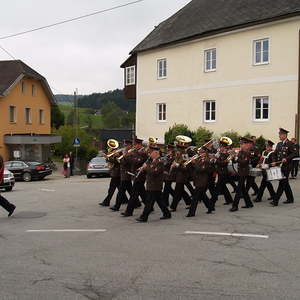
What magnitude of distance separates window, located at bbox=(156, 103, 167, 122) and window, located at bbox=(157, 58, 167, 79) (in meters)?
1.89

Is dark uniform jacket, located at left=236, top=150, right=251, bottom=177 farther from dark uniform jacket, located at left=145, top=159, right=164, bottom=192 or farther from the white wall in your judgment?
the white wall

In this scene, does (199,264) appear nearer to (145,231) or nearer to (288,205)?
(145,231)

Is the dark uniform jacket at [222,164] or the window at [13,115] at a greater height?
the window at [13,115]

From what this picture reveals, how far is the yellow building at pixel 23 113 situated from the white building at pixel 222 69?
12617 mm

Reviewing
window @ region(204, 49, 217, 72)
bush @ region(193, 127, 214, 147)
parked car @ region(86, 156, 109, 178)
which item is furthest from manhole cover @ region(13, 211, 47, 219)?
window @ region(204, 49, 217, 72)

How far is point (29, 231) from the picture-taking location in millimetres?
9648

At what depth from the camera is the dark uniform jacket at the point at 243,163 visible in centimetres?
1169

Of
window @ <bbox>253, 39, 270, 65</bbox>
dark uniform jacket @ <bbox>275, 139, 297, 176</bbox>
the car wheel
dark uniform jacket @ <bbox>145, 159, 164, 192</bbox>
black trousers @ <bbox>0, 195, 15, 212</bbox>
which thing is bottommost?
the car wheel

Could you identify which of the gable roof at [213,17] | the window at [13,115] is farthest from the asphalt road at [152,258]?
the window at [13,115]

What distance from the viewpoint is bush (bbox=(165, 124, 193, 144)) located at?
29656 mm

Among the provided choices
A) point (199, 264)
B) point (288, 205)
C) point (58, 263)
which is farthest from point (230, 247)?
point (288, 205)

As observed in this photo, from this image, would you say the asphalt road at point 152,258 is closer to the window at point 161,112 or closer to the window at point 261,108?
the window at point 261,108

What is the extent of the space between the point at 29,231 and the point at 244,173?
5.16m

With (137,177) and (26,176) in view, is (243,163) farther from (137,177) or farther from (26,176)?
(26,176)
